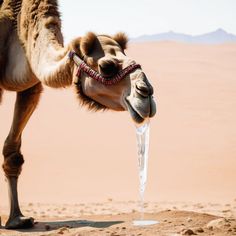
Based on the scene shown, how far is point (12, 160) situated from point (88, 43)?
88.6 inches

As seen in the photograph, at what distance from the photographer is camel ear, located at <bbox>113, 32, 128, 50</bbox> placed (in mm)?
4789

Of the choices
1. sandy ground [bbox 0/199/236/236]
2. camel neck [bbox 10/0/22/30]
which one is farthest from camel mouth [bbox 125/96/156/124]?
camel neck [bbox 10/0/22/30]

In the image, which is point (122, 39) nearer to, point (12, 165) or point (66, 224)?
point (12, 165)

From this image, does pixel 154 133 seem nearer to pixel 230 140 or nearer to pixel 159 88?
pixel 230 140

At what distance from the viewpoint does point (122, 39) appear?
4.79 meters

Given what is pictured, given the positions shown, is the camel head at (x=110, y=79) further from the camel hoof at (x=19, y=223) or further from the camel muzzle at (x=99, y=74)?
the camel hoof at (x=19, y=223)

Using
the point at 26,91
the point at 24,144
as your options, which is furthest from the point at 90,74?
the point at 24,144

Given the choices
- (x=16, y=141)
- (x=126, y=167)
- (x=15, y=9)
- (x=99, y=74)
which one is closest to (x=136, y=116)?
(x=99, y=74)

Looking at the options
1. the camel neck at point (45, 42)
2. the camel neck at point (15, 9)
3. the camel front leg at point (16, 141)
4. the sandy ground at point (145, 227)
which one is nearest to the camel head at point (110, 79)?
the camel neck at point (45, 42)

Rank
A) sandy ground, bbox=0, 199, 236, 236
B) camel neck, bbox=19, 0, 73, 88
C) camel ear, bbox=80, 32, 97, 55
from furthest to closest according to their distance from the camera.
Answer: sandy ground, bbox=0, 199, 236, 236 → camel neck, bbox=19, 0, 73, 88 → camel ear, bbox=80, 32, 97, 55

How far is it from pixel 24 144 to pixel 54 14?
12914mm

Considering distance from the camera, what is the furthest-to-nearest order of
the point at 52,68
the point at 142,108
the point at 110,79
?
the point at 52,68
the point at 110,79
the point at 142,108

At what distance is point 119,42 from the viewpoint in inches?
189

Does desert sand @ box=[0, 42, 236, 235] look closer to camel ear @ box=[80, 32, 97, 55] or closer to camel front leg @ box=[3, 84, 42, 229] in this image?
camel front leg @ box=[3, 84, 42, 229]
